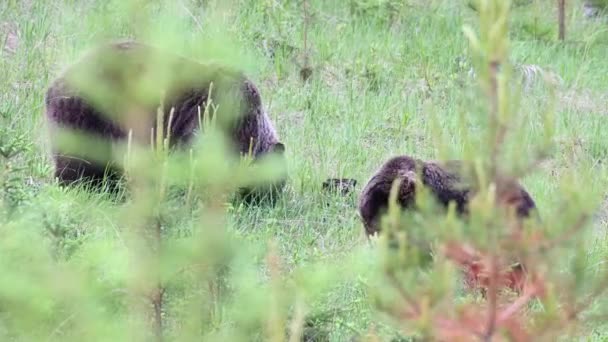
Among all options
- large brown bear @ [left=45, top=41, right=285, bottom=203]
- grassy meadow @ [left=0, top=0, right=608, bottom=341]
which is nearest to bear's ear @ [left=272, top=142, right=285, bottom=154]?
large brown bear @ [left=45, top=41, right=285, bottom=203]

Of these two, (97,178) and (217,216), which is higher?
(217,216)

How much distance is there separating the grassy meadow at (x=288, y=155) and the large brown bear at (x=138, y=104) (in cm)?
11

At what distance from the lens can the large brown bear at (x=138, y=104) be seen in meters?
3.03

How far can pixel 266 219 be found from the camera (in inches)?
274

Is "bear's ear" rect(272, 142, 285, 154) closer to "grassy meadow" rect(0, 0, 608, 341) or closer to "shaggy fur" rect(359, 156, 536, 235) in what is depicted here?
"grassy meadow" rect(0, 0, 608, 341)

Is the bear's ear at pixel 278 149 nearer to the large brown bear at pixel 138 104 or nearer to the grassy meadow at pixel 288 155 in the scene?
the large brown bear at pixel 138 104

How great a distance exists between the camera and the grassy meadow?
2.87 m

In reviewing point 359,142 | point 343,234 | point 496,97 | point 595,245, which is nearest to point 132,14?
point 496,97

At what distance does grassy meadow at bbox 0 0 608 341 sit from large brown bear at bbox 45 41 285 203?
0.11m

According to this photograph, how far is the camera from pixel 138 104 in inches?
119

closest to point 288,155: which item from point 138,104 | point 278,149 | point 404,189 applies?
point 278,149

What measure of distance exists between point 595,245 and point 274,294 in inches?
188

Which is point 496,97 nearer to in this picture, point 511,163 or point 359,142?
point 511,163

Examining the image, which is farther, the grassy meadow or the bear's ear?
the bear's ear
